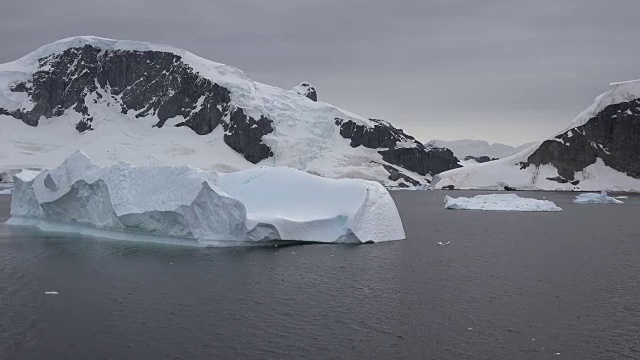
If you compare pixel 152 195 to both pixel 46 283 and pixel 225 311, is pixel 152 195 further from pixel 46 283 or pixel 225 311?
pixel 225 311

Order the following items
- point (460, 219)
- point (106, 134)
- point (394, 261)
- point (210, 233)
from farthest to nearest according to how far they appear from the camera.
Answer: point (106, 134), point (460, 219), point (210, 233), point (394, 261)

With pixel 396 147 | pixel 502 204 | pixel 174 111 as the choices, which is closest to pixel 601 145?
pixel 396 147

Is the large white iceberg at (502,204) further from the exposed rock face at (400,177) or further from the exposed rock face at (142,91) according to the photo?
the exposed rock face at (142,91)

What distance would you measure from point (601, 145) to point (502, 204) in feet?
238

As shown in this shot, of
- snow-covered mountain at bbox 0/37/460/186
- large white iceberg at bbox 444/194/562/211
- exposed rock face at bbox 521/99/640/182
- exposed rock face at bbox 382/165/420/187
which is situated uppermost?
snow-covered mountain at bbox 0/37/460/186

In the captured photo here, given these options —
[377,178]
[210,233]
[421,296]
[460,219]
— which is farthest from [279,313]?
[377,178]

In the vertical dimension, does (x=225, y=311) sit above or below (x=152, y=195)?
below

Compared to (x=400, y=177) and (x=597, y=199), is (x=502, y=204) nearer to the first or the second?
(x=597, y=199)

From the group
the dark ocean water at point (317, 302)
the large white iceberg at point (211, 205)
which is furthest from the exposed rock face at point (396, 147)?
the dark ocean water at point (317, 302)

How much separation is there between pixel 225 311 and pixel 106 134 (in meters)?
144

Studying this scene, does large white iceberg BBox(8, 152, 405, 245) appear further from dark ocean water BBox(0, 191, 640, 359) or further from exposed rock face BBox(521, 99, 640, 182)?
exposed rock face BBox(521, 99, 640, 182)

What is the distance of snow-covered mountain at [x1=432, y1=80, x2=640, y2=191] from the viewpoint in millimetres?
115250

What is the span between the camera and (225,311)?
15945 millimetres

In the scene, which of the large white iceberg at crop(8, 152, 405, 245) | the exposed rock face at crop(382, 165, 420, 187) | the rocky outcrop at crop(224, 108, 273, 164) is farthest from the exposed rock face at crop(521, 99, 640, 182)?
the large white iceberg at crop(8, 152, 405, 245)
